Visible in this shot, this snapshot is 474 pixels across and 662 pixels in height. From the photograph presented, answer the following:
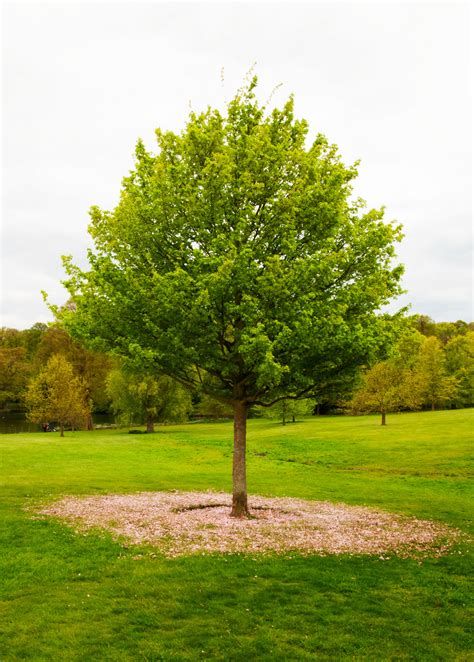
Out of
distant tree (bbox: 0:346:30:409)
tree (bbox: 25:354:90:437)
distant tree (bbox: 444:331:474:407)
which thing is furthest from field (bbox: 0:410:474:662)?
distant tree (bbox: 0:346:30:409)

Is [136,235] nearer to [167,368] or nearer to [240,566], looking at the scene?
[167,368]

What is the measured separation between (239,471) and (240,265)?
8529 mm

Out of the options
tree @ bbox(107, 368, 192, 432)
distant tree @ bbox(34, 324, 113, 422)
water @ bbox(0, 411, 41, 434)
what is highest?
distant tree @ bbox(34, 324, 113, 422)

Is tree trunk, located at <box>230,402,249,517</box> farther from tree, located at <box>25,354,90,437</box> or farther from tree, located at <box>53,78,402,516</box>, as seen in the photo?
tree, located at <box>25,354,90,437</box>

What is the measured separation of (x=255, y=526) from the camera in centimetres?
1838

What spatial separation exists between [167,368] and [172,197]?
6418 mm

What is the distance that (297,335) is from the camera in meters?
17.0

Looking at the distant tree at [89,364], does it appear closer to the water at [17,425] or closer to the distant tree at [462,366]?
the water at [17,425]

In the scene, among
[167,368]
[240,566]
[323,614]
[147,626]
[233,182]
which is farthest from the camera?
[167,368]

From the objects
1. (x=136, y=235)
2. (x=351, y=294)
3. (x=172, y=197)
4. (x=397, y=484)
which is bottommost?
(x=397, y=484)

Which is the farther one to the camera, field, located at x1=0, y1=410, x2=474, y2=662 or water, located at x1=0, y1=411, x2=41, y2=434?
water, located at x1=0, y1=411, x2=41, y2=434

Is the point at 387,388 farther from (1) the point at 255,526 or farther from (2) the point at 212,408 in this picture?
(1) the point at 255,526

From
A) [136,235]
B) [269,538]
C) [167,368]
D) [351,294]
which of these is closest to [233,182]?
[136,235]

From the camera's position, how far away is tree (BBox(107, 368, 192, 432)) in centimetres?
6812
